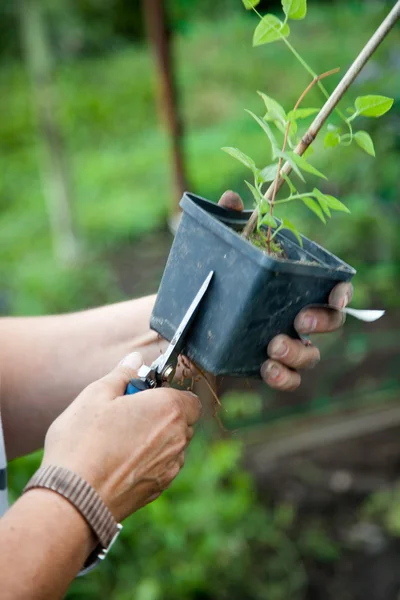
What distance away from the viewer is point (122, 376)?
48.7 inches

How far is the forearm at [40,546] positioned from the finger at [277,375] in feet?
1.35

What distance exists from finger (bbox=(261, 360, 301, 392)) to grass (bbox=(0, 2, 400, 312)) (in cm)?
190

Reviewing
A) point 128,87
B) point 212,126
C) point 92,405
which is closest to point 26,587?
point 92,405

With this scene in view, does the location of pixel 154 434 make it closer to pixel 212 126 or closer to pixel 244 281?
pixel 244 281

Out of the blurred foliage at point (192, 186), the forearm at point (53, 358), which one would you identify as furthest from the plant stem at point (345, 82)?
the blurred foliage at point (192, 186)

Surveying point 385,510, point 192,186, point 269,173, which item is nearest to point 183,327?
point 269,173

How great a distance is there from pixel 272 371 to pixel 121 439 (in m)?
0.31

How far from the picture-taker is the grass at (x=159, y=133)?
357 cm

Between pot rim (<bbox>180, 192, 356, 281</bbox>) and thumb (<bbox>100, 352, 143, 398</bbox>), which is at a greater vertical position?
pot rim (<bbox>180, 192, 356, 281</bbox>)

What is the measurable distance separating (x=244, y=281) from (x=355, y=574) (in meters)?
1.91

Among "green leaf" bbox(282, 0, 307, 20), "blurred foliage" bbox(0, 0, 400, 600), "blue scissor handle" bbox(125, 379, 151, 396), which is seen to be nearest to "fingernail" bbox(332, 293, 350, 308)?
"blue scissor handle" bbox(125, 379, 151, 396)

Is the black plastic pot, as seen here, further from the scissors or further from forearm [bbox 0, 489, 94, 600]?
forearm [bbox 0, 489, 94, 600]

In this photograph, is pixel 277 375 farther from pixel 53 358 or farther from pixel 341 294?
pixel 53 358

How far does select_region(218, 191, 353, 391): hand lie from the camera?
126 centimetres
